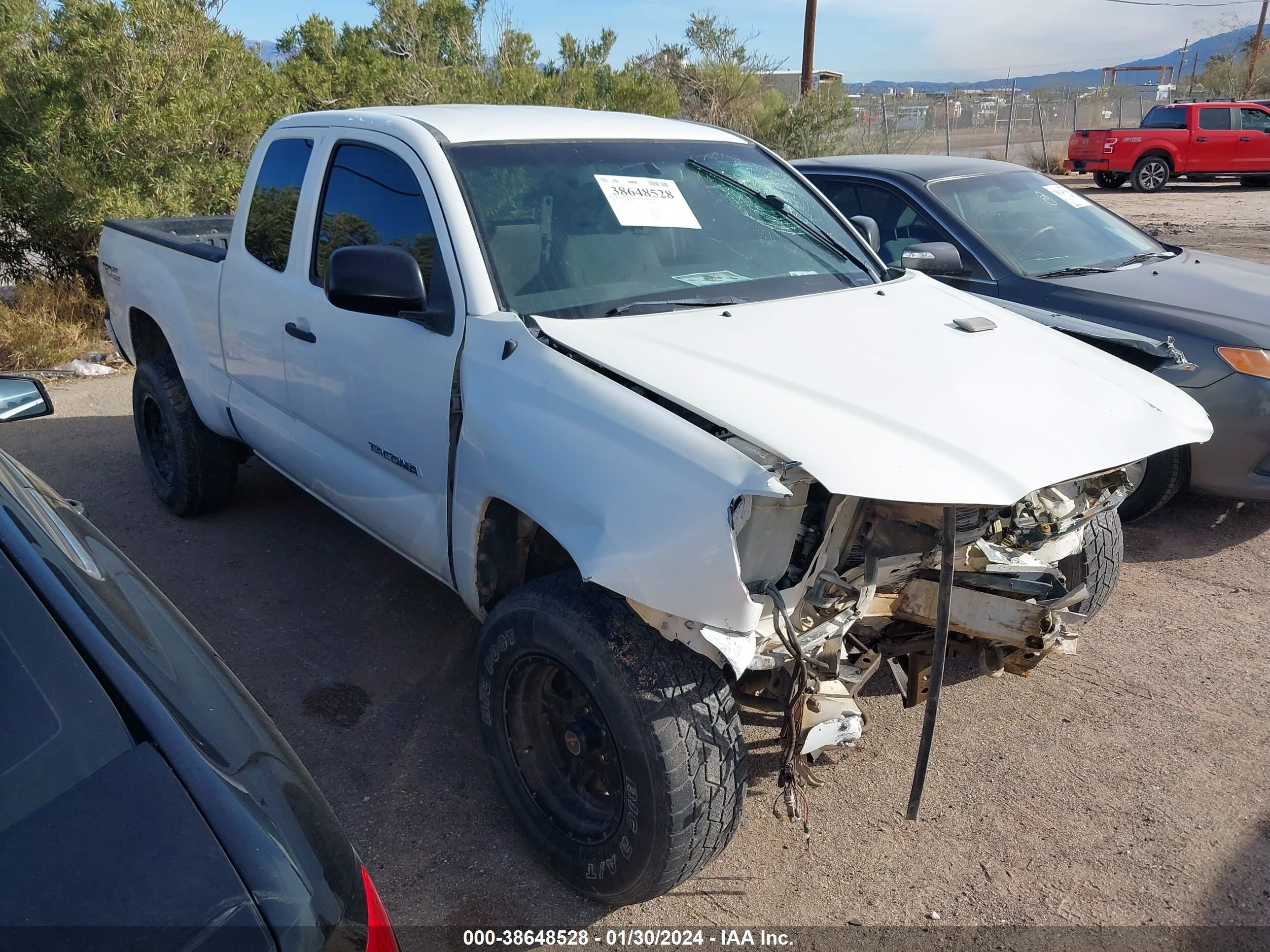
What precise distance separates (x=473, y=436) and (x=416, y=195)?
0.92m

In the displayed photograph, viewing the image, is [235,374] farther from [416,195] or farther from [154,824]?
[154,824]

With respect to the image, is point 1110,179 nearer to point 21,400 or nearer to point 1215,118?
point 1215,118

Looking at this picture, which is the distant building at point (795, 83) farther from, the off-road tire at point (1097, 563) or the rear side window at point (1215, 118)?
the off-road tire at point (1097, 563)

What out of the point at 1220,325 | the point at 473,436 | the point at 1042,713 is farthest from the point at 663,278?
the point at 1220,325

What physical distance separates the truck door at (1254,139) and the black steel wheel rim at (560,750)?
74.6 ft

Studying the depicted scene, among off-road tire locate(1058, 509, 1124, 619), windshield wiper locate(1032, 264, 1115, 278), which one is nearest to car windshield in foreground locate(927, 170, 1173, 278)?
windshield wiper locate(1032, 264, 1115, 278)

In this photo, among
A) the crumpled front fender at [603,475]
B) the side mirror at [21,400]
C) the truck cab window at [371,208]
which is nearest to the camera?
the crumpled front fender at [603,475]

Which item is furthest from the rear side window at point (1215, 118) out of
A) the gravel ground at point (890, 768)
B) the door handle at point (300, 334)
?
the door handle at point (300, 334)

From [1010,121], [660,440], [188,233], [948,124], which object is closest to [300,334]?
[660,440]

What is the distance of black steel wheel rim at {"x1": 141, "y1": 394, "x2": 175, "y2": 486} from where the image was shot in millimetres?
5102

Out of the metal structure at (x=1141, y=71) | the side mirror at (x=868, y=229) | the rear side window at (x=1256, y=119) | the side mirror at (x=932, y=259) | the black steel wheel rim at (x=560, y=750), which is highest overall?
the metal structure at (x=1141, y=71)

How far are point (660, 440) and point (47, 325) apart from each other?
786cm

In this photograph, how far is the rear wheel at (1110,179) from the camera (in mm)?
21328

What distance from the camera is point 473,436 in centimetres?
280
